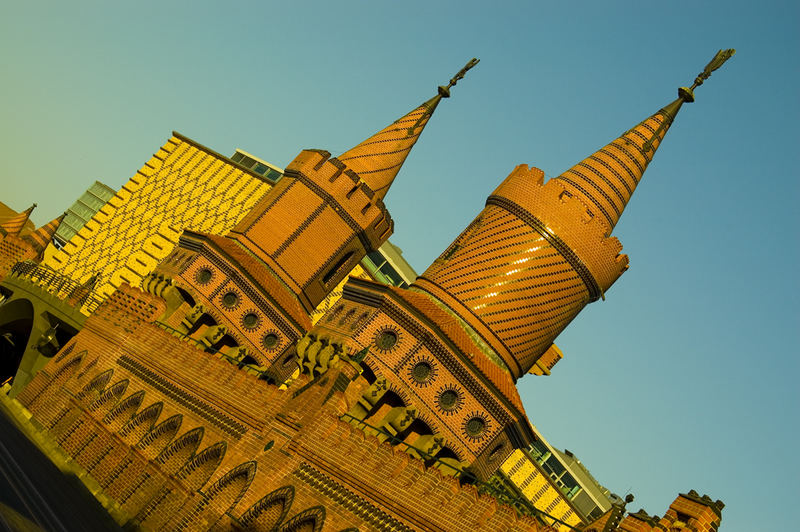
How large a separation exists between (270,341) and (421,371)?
607 cm

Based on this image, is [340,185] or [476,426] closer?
[476,426]

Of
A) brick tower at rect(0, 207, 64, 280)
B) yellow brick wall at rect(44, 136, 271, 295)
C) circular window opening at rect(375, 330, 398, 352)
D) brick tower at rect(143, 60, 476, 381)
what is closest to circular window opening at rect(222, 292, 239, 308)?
brick tower at rect(143, 60, 476, 381)

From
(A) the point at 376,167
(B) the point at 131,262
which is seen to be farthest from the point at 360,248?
(B) the point at 131,262

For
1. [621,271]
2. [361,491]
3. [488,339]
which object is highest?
[621,271]

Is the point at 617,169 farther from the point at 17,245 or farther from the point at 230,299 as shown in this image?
the point at 17,245

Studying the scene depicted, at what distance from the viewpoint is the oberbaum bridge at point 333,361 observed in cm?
1410

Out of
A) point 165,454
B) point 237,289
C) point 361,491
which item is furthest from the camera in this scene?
point 237,289

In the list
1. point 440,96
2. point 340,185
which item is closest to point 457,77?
point 440,96

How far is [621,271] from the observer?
21.1m

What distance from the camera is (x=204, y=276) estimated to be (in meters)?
22.5

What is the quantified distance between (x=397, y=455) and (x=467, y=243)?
7948 millimetres

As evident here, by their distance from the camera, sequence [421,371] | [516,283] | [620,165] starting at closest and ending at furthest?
1. [421,371]
2. [516,283]
3. [620,165]

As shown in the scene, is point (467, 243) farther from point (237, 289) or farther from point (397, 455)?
point (397, 455)

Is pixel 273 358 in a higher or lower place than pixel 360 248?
lower
